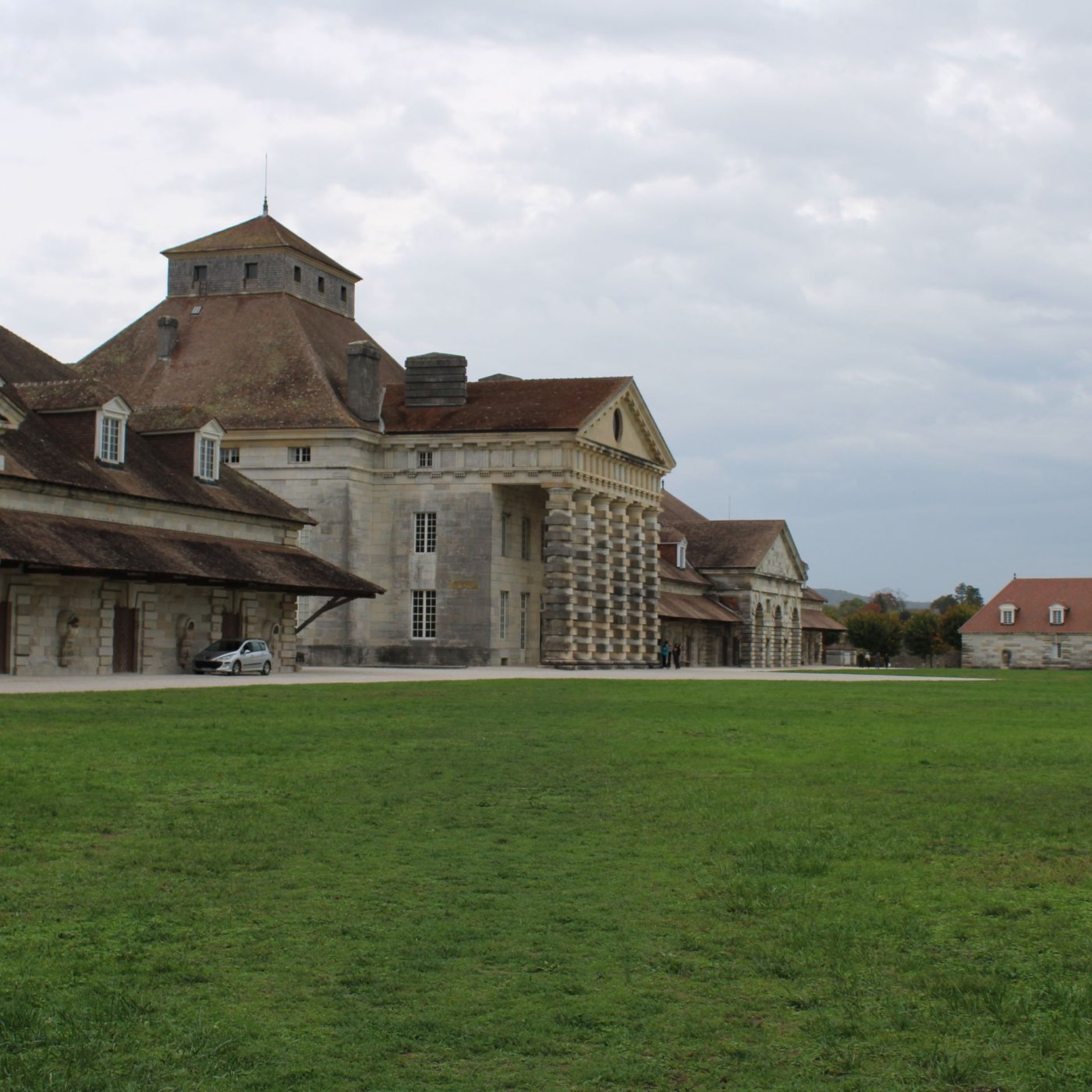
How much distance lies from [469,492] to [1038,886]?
Result: 171 ft

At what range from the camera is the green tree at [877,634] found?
128 meters

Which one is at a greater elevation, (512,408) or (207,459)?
(512,408)

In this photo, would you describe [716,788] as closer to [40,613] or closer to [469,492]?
[40,613]

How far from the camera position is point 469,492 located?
61.1 meters

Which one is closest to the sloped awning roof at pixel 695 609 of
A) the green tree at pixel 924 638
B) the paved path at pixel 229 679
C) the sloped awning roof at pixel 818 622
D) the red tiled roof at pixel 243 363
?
the sloped awning roof at pixel 818 622

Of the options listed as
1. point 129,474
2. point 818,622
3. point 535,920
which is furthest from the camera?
point 818,622

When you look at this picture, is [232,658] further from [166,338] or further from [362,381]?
[166,338]

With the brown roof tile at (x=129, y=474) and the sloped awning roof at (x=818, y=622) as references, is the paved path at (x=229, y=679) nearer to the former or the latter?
the brown roof tile at (x=129, y=474)

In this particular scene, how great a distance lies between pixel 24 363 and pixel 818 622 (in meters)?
74.7

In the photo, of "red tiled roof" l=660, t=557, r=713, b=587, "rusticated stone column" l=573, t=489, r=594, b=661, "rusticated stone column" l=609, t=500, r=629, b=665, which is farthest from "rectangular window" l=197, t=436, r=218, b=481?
"red tiled roof" l=660, t=557, r=713, b=587

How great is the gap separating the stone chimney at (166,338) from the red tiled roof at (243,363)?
0.27 meters

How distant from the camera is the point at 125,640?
40.7 m

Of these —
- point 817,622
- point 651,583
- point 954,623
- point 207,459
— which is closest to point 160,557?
point 207,459

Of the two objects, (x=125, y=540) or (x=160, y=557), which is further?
(x=160, y=557)
